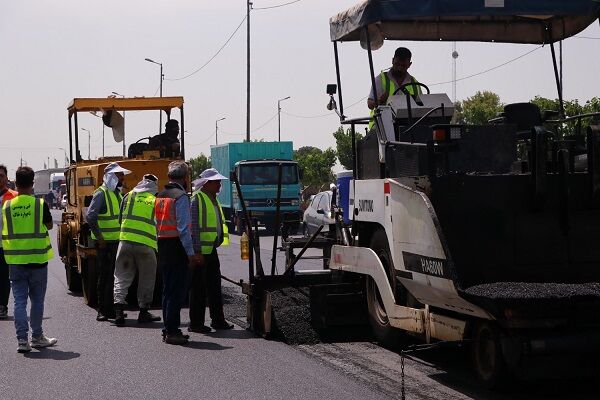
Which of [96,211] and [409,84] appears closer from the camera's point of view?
[409,84]

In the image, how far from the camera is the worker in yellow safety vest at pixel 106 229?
13.0 m

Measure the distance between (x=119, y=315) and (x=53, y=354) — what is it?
223cm

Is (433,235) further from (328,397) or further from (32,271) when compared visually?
(32,271)

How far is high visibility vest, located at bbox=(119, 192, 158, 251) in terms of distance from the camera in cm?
1293

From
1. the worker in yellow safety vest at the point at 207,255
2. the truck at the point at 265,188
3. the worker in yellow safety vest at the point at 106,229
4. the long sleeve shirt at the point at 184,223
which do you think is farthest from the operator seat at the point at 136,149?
the truck at the point at 265,188

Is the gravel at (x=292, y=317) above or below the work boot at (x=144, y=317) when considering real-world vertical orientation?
above

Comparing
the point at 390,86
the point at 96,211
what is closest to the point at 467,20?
the point at 390,86

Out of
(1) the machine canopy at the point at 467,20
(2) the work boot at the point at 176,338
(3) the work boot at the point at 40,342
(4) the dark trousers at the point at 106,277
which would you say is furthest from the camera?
(4) the dark trousers at the point at 106,277

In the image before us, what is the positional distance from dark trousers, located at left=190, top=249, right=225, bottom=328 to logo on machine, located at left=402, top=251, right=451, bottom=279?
4.12 metres

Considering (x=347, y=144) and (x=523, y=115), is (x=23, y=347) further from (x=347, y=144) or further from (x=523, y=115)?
(x=347, y=144)

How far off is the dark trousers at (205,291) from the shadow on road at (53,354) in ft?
5.84

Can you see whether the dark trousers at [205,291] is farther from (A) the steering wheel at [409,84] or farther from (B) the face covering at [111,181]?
(A) the steering wheel at [409,84]

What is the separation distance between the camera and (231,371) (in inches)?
360

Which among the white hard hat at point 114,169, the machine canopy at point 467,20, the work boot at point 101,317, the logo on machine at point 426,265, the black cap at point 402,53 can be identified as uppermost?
the machine canopy at point 467,20
